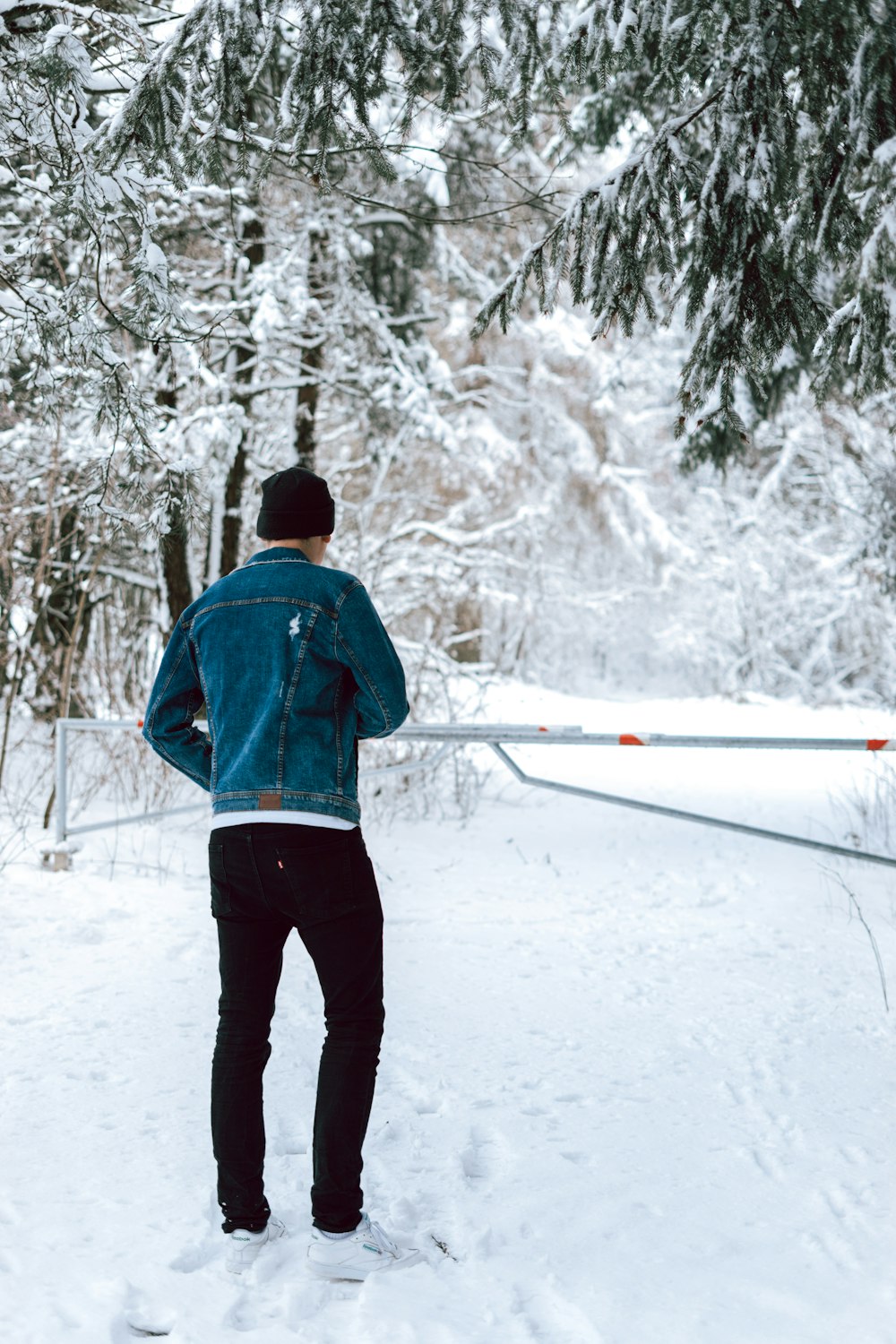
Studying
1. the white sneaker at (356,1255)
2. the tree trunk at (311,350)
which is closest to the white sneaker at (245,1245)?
the white sneaker at (356,1255)

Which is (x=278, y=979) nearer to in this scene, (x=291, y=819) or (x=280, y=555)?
(x=291, y=819)

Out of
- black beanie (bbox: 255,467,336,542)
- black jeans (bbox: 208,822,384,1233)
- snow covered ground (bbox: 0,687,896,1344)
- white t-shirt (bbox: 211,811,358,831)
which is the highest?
black beanie (bbox: 255,467,336,542)

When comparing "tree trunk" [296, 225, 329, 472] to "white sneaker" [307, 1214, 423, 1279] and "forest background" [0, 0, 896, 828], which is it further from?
"white sneaker" [307, 1214, 423, 1279]

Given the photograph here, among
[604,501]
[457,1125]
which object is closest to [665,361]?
[604,501]

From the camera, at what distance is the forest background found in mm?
3742

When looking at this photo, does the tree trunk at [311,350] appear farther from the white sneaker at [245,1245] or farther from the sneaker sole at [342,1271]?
the sneaker sole at [342,1271]

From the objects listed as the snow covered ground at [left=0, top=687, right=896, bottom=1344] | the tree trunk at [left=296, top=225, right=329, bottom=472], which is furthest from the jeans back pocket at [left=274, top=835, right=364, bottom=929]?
the tree trunk at [left=296, top=225, right=329, bottom=472]

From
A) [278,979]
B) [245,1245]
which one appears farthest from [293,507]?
[245,1245]

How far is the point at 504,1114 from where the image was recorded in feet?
11.8

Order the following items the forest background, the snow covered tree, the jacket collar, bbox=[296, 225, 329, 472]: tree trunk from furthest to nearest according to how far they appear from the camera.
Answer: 1. bbox=[296, 225, 329, 472]: tree trunk
2. the forest background
3. the snow covered tree
4. the jacket collar

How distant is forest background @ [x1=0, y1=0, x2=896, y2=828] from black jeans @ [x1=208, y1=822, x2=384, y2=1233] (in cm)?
215

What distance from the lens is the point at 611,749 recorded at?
1361cm

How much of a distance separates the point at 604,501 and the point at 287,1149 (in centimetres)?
2011

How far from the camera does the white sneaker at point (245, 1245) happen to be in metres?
2.61
